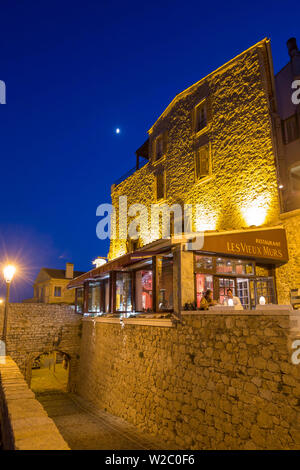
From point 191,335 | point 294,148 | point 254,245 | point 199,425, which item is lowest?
point 199,425

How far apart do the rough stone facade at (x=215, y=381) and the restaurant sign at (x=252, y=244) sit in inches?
81.6

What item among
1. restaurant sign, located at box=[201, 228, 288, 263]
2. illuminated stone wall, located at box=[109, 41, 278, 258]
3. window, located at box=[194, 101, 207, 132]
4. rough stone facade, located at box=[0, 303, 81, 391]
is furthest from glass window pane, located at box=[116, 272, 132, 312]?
window, located at box=[194, 101, 207, 132]

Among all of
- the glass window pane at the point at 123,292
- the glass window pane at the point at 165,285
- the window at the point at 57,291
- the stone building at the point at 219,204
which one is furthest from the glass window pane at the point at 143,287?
the window at the point at 57,291

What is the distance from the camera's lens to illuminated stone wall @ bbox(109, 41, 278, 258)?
447 inches

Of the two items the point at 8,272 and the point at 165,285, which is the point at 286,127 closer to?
the point at 165,285

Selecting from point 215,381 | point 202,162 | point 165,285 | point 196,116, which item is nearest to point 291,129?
point 202,162

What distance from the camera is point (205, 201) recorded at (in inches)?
547

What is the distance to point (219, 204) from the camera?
13.1m

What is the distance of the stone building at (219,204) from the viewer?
31.1 ft

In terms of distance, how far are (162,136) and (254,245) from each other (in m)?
10.7

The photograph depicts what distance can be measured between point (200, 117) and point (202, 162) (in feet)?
7.58

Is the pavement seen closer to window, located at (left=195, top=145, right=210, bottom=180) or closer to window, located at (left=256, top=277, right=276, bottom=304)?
window, located at (left=256, top=277, right=276, bottom=304)
